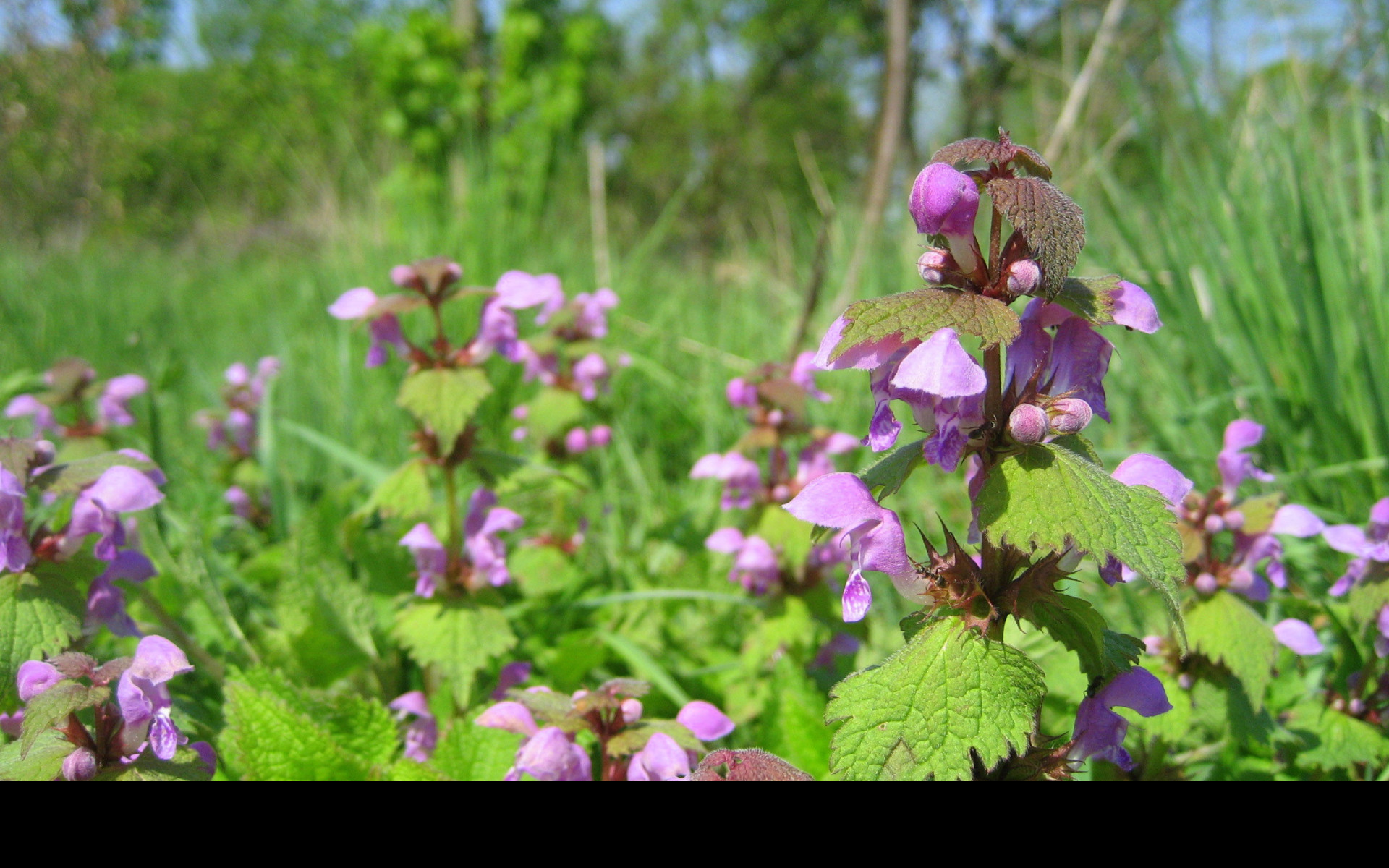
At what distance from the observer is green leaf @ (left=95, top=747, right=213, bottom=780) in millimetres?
787

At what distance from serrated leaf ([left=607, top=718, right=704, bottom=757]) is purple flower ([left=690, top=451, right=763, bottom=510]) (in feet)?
2.11

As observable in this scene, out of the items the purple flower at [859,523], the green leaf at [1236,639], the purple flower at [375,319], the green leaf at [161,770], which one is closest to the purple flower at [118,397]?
the purple flower at [375,319]

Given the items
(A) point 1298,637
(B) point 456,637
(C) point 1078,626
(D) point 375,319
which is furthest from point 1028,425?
(D) point 375,319

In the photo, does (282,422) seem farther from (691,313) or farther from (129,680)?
(691,313)

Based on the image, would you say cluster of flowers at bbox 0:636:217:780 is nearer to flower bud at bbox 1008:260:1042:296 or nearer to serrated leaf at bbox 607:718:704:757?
serrated leaf at bbox 607:718:704:757

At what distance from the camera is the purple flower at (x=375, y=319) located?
4.16 ft

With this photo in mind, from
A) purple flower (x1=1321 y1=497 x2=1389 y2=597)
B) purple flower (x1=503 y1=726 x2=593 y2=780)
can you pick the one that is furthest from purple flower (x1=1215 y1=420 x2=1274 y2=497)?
purple flower (x1=503 y1=726 x2=593 y2=780)

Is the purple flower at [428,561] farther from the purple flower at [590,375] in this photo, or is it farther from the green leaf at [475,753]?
the purple flower at [590,375]

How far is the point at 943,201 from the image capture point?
2.00 ft

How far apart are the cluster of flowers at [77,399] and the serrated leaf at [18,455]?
0.69 m

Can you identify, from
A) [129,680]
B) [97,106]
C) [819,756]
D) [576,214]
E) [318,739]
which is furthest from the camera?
[576,214]
